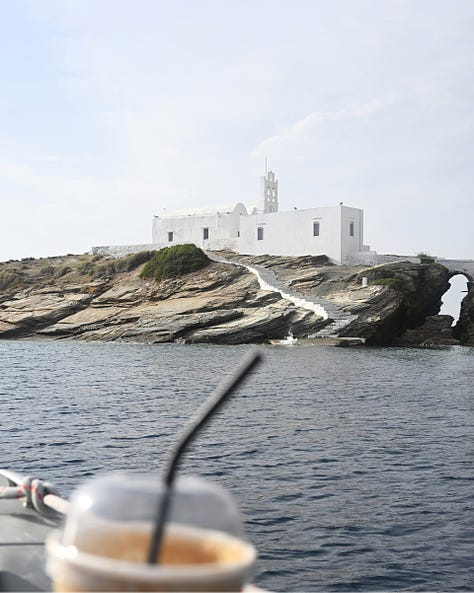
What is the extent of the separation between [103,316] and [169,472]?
220 ft

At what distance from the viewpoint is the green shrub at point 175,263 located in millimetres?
74688

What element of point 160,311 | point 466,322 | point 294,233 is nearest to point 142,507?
point 160,311

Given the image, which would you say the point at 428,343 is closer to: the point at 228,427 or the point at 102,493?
the point at 228,427

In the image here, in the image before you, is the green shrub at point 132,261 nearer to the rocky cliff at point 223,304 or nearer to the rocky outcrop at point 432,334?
the rocky cliff at point 223,304

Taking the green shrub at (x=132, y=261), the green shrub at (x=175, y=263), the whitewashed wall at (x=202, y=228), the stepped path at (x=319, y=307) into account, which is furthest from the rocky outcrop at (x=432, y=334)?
the green shrub at (x=132, y=261)

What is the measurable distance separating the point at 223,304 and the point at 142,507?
205ft

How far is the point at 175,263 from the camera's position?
7556 cm

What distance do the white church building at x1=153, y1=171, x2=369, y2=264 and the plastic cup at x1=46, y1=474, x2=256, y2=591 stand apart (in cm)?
7344

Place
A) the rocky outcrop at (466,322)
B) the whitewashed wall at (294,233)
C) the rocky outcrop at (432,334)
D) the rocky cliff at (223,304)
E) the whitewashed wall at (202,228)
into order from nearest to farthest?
the rocky cliff at (223,304), the rocky outcrop at (432,334), the rocky outcrop at (466,322), the whitewashed wall at (294,233), the whitewashed wall at (202,228)

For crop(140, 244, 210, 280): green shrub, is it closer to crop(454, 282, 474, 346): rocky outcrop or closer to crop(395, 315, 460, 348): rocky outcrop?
crop(395, 315, 460, 348): rocky outcrop

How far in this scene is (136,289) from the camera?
73.5 metres

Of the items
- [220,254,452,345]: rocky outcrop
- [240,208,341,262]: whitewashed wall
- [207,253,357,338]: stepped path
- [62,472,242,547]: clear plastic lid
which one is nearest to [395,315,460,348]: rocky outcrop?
[220,254,452,345]: rocky outcrop

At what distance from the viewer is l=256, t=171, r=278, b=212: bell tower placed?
92750 millimetres

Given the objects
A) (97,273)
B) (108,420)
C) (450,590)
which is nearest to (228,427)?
(108,420)
